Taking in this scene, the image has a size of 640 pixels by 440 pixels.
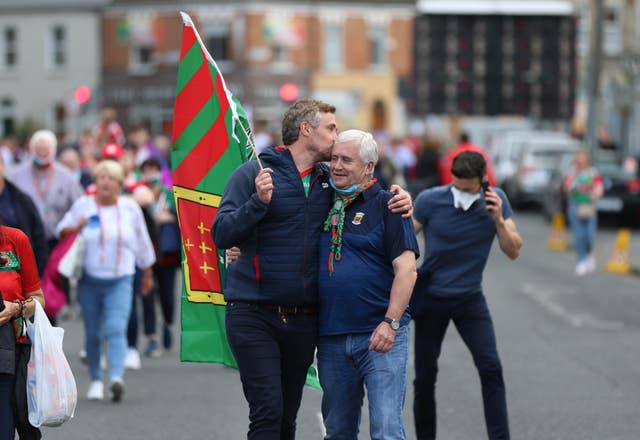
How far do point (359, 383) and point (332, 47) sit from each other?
58193 millimetres

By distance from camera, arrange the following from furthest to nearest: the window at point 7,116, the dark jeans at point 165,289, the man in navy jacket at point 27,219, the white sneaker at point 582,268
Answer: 1. the window at point 7,116
2. the white sneaker at point 582,268
3. the dark jeans at point 165,289
4. the man in navy jacket at point 27,219

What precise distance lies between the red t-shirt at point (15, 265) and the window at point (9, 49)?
60.5m

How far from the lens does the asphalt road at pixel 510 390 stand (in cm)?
915

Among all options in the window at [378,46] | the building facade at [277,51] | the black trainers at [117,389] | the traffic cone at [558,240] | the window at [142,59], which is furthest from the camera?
the window at [142,59]

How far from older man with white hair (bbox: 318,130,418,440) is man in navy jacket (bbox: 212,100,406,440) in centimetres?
8

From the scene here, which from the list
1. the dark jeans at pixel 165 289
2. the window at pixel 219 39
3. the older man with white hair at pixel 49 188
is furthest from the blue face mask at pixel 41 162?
the window at pixel 219 39

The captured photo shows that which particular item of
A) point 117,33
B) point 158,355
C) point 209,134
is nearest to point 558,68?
point 117,33

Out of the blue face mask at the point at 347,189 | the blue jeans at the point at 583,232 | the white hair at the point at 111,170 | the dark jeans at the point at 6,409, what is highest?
the blue face mask at the point at 347,189

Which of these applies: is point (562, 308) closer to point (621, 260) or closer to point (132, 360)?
point (621, 260)

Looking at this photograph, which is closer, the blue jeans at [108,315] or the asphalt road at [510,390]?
the asphalt road at [510,390]

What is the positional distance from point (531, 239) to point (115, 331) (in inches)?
728

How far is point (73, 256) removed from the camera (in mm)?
10328

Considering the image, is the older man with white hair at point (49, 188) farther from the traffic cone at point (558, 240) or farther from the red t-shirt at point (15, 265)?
the traffic cone at point (558, 240)

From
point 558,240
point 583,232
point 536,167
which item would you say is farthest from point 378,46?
point 583,232
